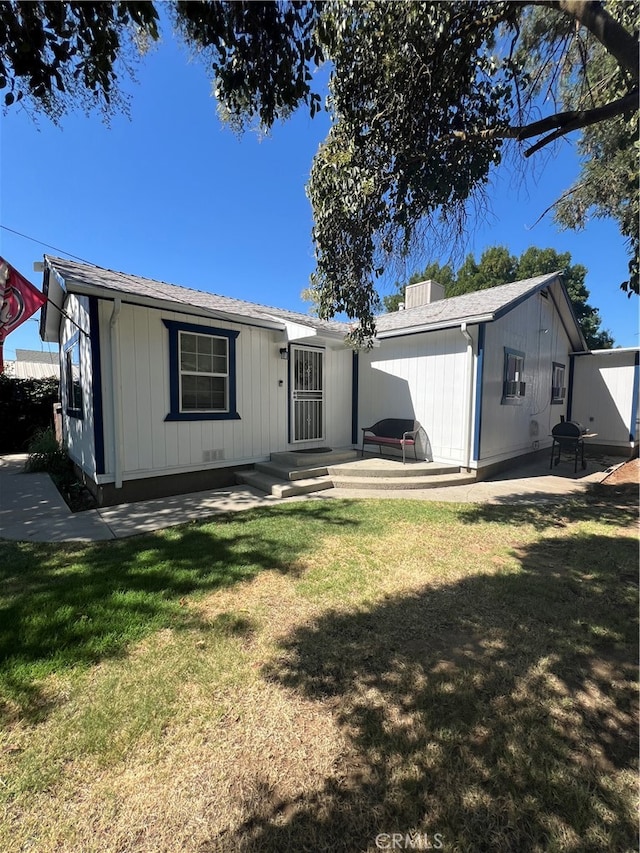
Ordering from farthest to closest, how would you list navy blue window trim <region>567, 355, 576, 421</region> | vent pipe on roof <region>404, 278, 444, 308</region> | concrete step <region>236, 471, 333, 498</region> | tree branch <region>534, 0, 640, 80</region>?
vent pipe on roof <region>404, 278, 444, 308</region>, navy blue window trim <region>567, 355, 576, 421</region>, concrete step <region>236, 471, 333, 498</region>, tree branch <region>534, 0, 640, 80</region>

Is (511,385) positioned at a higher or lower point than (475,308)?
lower

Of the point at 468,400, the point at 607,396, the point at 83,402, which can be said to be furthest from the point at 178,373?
the point at 607,396

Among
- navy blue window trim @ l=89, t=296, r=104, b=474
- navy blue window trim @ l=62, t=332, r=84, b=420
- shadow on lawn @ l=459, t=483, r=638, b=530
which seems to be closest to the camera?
shadow on lawn @ l=459, t=483, r=638, b=530

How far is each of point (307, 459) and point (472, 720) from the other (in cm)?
580

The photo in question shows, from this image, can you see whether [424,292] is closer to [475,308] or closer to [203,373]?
[475,308]

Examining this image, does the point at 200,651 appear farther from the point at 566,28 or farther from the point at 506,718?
the point at 566,28

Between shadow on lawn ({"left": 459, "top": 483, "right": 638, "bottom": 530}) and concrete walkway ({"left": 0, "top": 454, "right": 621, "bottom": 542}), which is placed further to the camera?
shadow on lawn ({"left": 459, "top": 483, "right": 638, "bottom": 530})

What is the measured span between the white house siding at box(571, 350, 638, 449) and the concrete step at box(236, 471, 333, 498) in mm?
10015

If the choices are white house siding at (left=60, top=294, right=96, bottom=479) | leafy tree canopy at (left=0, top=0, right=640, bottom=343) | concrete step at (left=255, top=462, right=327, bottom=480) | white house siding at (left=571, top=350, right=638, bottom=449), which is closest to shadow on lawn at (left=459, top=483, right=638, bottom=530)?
concrete step at (left=255, top=462, right=327, bottom=480)

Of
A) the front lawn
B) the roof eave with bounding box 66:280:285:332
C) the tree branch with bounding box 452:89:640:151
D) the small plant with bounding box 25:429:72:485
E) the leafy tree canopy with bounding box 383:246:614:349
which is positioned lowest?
the front lawn

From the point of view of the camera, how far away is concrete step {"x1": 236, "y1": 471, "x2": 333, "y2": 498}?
6.54m

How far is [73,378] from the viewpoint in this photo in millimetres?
7574

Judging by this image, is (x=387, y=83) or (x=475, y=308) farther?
(x=475, y=308)

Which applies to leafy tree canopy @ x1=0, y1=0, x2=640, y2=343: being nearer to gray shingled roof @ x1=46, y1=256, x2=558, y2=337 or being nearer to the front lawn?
gray shingled roof @ x1=46, y1=256, x2=558, y2=337
